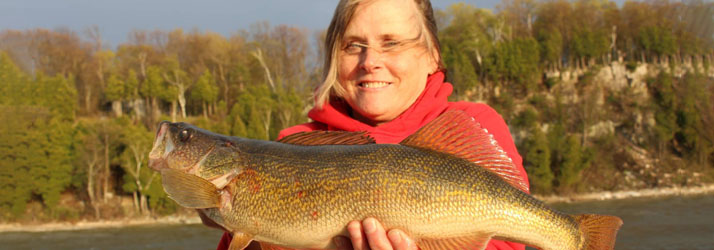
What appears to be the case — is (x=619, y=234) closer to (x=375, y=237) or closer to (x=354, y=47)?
(x=354, y=47)

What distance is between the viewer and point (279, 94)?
55.0 meters

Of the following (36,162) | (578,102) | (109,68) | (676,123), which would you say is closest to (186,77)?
(109,68)

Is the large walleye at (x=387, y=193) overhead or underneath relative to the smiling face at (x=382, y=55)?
underneath

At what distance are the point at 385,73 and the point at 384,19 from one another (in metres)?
0.30

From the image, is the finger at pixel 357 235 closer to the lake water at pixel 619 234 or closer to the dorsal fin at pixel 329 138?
the dorsal fin at pixel 329 138

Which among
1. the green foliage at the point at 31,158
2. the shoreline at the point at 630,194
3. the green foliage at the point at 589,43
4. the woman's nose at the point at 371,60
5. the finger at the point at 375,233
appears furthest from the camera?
the green foliage at the point at 589,43

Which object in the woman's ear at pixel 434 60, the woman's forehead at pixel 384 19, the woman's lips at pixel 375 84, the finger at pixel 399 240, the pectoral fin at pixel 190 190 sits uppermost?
the woman's forehead at pixel 384 19

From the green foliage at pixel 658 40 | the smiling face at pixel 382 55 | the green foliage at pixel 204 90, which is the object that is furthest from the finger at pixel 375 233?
the green foliage at pixel 658 40

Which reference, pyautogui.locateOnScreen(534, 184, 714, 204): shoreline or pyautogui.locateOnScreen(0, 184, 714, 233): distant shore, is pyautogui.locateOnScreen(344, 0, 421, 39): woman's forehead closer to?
pyautogui.locateOnScreen(0, 184, 714, 233): distant shore

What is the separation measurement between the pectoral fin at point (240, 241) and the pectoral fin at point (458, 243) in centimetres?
79

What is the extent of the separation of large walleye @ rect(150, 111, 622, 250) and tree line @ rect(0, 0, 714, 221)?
148 ft

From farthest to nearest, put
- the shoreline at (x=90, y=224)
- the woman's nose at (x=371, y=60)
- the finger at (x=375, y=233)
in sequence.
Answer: the shoreline at (x=90, y=224) < the woman's nose at (x=371, y=60) < the finger at (x=375, y=233)

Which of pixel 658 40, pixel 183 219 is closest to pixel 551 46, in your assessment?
pixel 658 40

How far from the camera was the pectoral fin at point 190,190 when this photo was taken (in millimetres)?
2445
